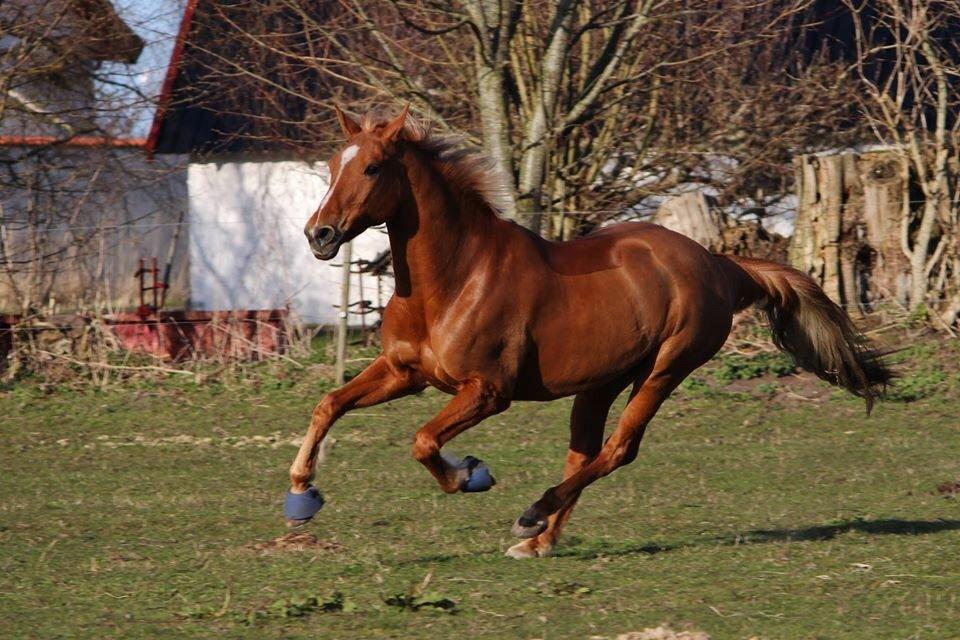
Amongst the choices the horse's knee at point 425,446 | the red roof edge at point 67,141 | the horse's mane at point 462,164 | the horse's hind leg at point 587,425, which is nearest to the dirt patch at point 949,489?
the horse's hind leg at point 587,425

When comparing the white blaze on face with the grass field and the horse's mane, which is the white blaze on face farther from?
the grass field

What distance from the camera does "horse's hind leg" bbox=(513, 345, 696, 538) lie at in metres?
6.39

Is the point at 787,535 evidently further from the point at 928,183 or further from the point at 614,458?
the point at 928,183

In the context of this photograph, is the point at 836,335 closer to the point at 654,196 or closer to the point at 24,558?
the point at 24,558

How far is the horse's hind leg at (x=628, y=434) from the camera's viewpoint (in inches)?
251

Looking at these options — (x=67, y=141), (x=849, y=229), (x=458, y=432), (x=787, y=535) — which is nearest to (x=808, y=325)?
(x=787, y=535)

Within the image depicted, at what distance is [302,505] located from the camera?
6035 millimetres

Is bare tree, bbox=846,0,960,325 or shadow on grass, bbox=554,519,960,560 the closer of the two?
shadow on grass, bbox=554,519,960,560

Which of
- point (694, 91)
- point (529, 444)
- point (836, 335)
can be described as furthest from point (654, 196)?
point (836, 335)

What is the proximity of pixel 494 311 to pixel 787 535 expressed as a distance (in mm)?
2220

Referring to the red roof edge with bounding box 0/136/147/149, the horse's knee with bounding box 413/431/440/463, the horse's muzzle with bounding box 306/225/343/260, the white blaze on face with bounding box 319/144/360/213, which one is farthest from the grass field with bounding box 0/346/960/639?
the red roof edge with bounding box 0/136/147/149

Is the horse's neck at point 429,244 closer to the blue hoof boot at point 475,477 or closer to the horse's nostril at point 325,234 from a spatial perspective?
the horse's nostril at point 325,234

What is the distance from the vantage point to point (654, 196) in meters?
15.0

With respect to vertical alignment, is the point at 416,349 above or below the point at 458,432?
above
